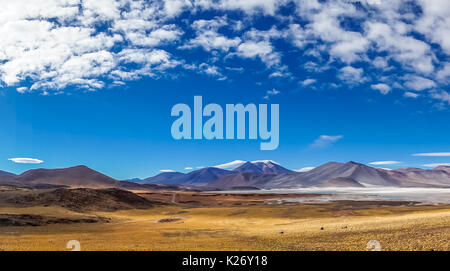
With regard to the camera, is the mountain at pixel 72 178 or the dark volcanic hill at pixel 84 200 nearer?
the dark volcanic hill at pixel 84 200

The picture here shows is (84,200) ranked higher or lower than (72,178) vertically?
lower

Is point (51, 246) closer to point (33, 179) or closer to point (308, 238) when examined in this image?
point (308, 238)

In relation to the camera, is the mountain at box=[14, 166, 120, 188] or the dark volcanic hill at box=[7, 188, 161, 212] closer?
the dark volcanic hill at box=[7, 188, 161, 212]

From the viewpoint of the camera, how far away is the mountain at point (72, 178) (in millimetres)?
169500

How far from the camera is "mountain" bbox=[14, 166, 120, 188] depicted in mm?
169500

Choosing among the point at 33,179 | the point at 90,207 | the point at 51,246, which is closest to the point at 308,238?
the point at 51,246

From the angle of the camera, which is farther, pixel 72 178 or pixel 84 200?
pixel 72 178

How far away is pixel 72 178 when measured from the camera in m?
175
